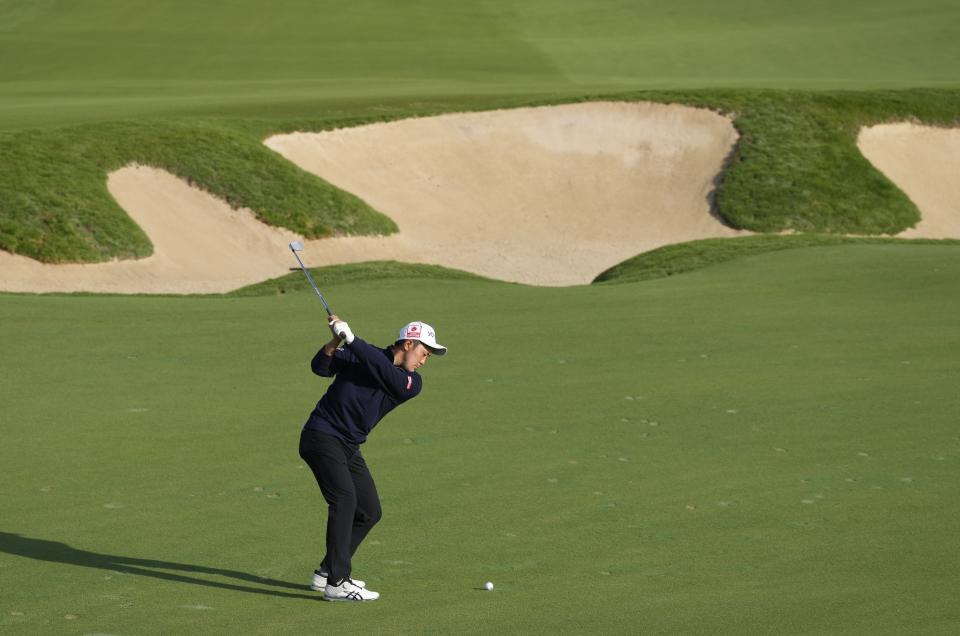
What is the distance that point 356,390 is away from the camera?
10242mm

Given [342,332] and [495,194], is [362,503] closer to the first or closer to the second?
[342,332]

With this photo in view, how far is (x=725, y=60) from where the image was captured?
63.2 meters

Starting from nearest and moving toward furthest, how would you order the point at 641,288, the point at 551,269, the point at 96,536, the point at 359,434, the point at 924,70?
the point at 359,434, the point at 96,536, the point at 641,288, the point at 551,269, the point at 924,70

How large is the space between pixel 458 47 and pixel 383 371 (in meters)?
55.7

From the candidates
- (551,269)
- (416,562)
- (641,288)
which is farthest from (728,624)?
(551,269)

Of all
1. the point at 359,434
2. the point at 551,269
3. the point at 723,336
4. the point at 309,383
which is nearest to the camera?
the point at 359,434

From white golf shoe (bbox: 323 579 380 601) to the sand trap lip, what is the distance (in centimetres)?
2492

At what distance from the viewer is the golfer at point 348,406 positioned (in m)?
10.1

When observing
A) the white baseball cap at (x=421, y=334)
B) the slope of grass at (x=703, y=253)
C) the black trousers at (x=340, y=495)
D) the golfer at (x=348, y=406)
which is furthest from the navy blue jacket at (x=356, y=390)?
the slope of grass at (x=703, y=253)

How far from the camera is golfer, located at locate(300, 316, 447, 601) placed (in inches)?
396

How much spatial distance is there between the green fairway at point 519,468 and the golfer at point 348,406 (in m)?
0.56

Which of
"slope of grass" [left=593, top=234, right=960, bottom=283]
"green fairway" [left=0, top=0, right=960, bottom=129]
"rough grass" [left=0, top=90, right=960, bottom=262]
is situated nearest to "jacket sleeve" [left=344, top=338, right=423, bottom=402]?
"slope of grass" [left=593, top=234, right=960, bottom=283]

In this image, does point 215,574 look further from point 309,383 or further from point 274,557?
point 309,383

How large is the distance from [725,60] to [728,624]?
5646 centimetres
